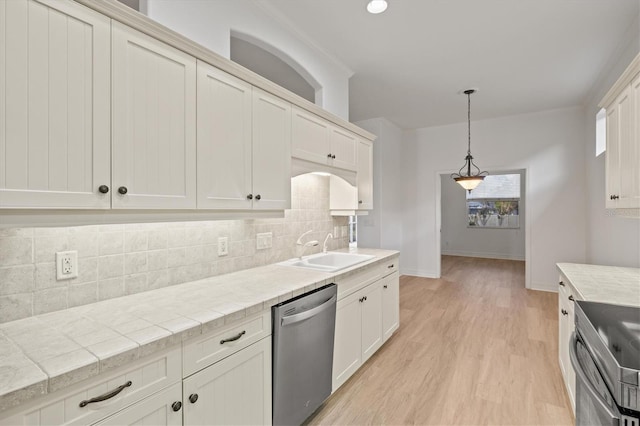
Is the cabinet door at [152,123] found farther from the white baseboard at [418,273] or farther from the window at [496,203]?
the window at [496,203]

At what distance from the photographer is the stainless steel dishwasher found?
1681 millimetres

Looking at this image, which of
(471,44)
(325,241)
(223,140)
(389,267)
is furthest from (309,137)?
(471,44)

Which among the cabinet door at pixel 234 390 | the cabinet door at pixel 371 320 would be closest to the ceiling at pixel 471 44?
the cabinet door at pixel 371 320

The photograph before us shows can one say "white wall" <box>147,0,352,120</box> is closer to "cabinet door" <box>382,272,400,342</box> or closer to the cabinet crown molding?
"cabinet door" <box>382,272,400,342</box>

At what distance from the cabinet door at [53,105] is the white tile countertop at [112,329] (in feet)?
1.56

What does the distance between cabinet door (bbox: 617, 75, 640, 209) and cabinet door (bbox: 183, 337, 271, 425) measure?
221 centimetres

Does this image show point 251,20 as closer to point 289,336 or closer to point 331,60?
point 331,60

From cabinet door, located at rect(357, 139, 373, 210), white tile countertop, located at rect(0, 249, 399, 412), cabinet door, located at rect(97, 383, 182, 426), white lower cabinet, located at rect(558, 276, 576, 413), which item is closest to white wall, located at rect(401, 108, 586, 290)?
cabinet door, located at rect(357, 139, 373, 210)

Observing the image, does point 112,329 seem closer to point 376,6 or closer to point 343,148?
point 343,148

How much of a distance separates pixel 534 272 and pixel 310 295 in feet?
16.2

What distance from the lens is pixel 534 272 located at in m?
5.20

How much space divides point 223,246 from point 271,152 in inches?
28.3

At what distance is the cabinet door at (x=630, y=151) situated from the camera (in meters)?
1.74

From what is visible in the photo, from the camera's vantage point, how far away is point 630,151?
184 cm
